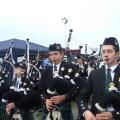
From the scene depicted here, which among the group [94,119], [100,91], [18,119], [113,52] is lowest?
[18,119]

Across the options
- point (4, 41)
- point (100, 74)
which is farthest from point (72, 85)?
point (4, 41)

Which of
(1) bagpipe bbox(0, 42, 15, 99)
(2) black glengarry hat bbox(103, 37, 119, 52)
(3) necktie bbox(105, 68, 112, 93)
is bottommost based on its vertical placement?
(1) bagpipe bbox(0, 42, 15, 99)

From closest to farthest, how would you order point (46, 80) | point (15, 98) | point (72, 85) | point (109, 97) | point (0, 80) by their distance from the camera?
point (109, 97) → point (72, 85) → point (46, 80) → point (15, 98) → point (0, 80)

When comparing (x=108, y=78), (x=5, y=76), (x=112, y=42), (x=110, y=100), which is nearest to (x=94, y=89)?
(x=108, y=78)

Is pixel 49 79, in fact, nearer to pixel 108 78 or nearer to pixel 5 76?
pixel 108 78

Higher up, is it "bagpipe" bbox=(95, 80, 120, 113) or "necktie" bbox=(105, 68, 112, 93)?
"necktie" bbox=(105, 68, 112, 93)

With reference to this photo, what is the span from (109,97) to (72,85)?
5.13ft

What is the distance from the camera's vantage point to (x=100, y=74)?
4879mm

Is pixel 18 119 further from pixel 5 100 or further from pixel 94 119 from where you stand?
pixel 94 119

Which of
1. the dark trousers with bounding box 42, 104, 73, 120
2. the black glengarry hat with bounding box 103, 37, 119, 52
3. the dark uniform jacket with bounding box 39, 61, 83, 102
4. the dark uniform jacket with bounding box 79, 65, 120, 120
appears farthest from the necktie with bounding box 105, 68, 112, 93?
the dark trousers with bounding box 42, 104, 73, 120

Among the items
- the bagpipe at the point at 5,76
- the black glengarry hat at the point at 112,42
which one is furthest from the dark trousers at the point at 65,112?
the black glengarry hat at the point at 112,42

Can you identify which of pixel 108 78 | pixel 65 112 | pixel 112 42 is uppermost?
pixel 112 42

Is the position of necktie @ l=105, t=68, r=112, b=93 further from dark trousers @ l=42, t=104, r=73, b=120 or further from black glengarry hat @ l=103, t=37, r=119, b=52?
dark trousers @ l=42, t=104, r=73, b=120

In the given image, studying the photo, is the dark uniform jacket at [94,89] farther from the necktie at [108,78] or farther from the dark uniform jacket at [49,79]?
the dark uniform jacket at [49,79]
